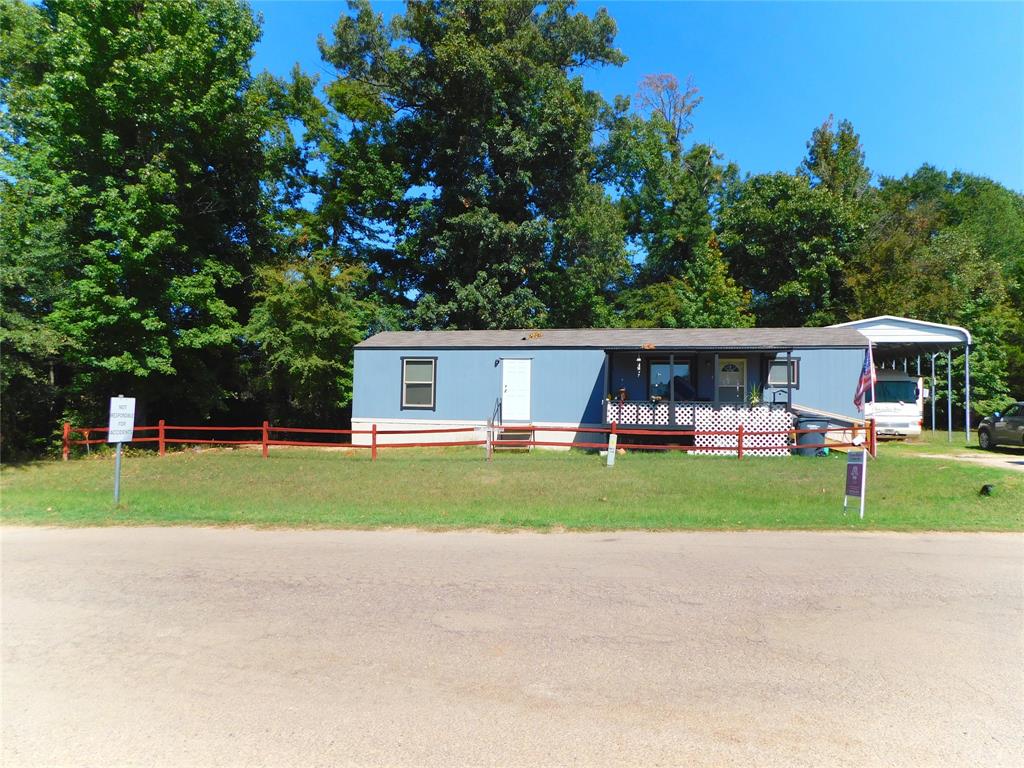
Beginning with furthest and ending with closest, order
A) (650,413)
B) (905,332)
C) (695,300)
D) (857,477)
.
A: (695,300)
(905,332)
(650,413)
(857,477)

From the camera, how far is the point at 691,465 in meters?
15.3

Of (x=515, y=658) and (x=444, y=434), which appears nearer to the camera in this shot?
(x=515, y=658)

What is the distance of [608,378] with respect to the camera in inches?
798

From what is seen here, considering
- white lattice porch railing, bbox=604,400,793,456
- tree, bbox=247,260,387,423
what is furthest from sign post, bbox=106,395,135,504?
white lattice porch railing, bbox=604,400,793,456

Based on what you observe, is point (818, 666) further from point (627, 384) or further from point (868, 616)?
point (627, 384)

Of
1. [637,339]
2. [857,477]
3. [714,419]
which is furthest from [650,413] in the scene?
[857,477]

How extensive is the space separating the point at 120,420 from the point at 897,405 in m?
23.1

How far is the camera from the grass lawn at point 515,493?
32.3 ft

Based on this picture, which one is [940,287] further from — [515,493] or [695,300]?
[515,493]

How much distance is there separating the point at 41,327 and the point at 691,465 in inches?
659

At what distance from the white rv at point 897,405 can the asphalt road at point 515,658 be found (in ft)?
54.8

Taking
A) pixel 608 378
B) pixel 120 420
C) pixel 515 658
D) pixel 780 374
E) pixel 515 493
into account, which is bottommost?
pixel 515 658

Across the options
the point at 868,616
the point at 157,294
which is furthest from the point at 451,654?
the point at 157,294

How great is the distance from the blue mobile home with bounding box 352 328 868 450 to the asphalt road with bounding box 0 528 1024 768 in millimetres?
11365
